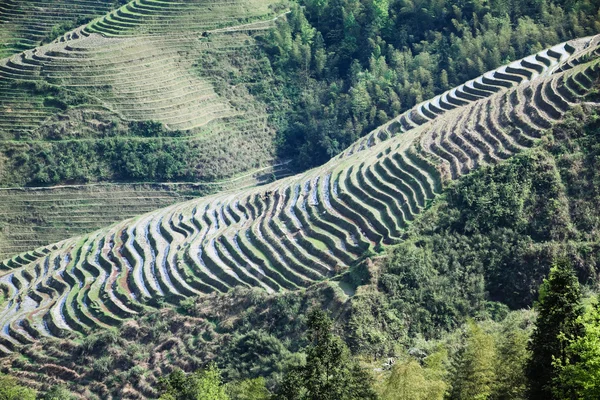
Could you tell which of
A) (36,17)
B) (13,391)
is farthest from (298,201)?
(36,17)

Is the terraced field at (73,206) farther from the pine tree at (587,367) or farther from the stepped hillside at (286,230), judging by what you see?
the pine tree at (587,367)

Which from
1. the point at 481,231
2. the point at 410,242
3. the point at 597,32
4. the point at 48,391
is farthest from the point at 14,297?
the point at 597,32

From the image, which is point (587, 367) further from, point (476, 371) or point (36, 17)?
point (36, 17)

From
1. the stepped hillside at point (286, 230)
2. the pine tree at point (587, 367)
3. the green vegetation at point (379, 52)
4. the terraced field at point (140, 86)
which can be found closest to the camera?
the pine tree at point (587, 367)

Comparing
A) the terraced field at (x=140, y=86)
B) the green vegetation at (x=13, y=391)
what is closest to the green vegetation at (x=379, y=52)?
the terraced field at (x=140, y=86)

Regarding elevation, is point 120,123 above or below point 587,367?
above
